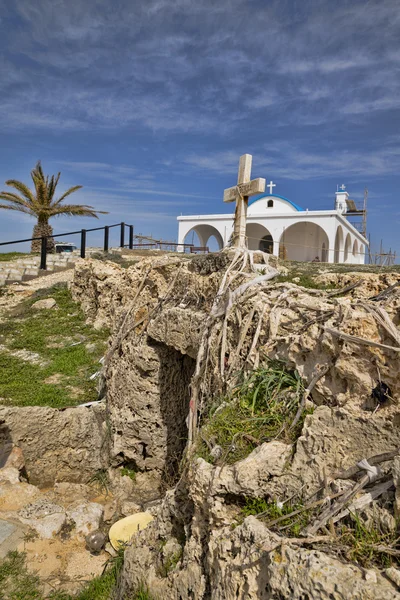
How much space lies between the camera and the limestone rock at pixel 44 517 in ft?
13.7

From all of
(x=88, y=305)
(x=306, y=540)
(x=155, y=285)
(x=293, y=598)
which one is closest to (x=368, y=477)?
(x=306, y=540)

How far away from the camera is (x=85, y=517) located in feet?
14.7

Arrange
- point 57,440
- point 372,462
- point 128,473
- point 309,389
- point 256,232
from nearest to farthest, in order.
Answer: point 372,462, point 309,389, point 128,473, point 57,440, point 256,232

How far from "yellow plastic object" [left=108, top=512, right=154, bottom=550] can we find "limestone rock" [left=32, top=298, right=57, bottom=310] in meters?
7.32

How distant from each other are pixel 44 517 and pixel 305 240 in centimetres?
2027

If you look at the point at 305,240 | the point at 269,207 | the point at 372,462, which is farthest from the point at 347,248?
the point at 372,462

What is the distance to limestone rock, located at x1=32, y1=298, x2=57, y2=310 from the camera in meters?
10.7

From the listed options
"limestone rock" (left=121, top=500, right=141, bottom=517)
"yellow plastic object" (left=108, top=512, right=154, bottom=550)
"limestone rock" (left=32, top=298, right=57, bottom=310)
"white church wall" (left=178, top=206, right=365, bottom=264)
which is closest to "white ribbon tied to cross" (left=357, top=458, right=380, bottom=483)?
"yellow plastic object" (left=108, top=512, right=154, bottom=550)

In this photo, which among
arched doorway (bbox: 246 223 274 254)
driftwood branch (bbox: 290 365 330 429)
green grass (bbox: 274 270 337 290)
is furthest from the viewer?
arched doorway (bbox: 246 223 274 254)

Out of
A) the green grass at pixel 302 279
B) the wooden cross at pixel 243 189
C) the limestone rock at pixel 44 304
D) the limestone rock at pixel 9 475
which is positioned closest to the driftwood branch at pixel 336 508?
the limestone rock at pixel 9 475

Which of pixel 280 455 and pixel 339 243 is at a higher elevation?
pixel 339 243

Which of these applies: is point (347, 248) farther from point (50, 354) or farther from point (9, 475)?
point (9, 475)

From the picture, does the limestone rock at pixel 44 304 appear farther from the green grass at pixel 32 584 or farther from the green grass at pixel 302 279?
the green grass at pixel 32 584

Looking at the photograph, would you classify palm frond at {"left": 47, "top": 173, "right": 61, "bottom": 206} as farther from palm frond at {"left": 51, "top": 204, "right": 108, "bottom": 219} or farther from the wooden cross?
the wooden cross
